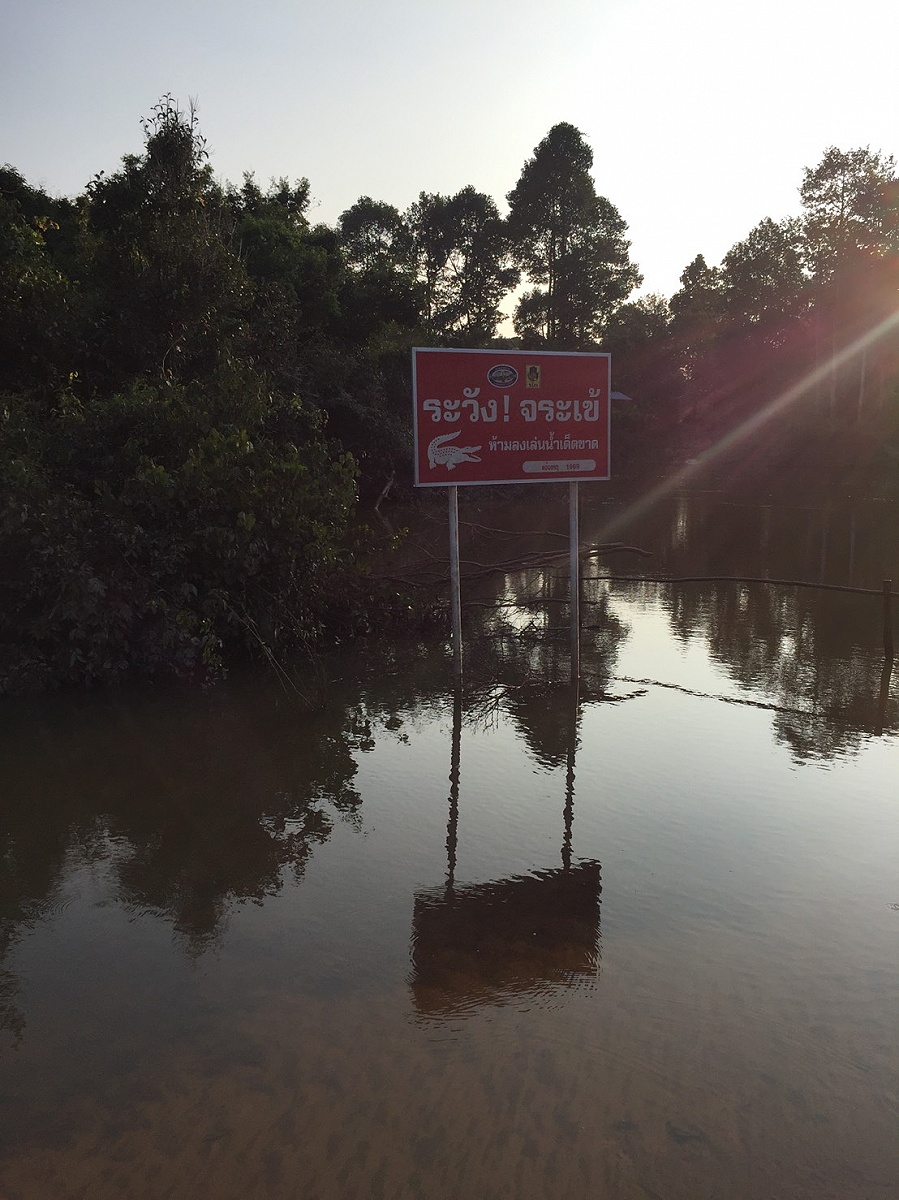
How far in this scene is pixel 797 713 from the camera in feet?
33.0

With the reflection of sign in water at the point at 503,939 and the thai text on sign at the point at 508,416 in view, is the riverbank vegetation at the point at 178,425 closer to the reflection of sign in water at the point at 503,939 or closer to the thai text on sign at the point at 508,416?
the thai text on sign at the point at 508,416

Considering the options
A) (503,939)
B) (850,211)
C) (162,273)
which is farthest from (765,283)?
(503,939)

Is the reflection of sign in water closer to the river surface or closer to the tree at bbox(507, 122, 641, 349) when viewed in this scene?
the river surface

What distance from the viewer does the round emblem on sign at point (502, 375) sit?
32.1ft

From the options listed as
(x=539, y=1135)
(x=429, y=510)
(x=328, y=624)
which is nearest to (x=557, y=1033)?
(x=539, y=1135)

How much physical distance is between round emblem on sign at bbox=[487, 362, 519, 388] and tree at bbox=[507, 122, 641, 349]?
47363mm

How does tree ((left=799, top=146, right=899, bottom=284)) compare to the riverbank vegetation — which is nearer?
the riverbank vegetation

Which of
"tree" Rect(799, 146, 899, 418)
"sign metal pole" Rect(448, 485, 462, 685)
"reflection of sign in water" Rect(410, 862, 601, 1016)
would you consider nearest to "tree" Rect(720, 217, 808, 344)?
"tree" Rect(799, 146, 899, 418)

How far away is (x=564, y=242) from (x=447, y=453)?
166 ft

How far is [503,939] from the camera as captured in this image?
212 inches

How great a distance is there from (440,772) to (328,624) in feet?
17.5

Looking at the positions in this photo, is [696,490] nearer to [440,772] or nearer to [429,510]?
[429,510]

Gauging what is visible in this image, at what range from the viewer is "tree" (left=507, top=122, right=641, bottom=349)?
2131 inches

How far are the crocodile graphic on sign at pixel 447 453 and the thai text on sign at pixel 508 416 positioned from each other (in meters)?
0.01
